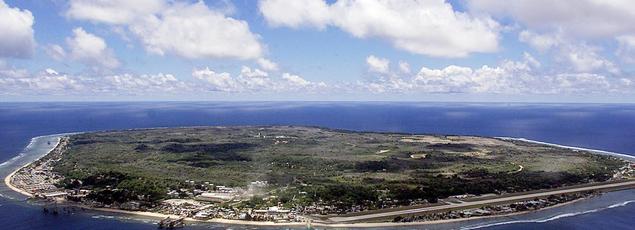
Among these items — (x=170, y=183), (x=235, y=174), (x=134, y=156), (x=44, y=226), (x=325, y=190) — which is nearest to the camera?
(x=44, y=226)

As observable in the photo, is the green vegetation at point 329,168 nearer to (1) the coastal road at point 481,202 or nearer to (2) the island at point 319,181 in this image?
(2) the island at point 319,181

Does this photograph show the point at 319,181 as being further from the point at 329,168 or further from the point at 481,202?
the point at 481,202

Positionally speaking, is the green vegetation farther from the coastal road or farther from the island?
the coastal road

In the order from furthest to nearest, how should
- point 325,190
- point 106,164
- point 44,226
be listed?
point 106,164 → point 325,190 → point 44,226

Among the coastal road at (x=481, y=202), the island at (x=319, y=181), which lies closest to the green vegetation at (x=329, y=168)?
the island at (x=319, y=181)

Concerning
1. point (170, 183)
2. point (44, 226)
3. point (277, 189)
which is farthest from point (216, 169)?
point (44, 226)

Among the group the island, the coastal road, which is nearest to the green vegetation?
the island

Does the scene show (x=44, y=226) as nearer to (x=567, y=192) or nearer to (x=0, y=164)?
(x=0, y=164)
